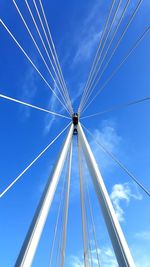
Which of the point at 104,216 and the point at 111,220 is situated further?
the point at 104,216

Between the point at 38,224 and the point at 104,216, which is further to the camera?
the point at 104,216

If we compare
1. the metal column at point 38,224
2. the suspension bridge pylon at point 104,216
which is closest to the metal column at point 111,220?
the suspension bridge pylon at point 104,216

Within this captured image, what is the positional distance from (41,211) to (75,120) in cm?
777

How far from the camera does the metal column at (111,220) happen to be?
551 centimetres

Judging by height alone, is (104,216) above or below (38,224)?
above

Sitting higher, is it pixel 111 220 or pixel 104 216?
pixel 104 216

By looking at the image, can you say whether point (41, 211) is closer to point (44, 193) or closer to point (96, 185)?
point (44, 193)

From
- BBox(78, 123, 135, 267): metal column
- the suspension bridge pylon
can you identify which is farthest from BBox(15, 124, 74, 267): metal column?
BBox(78, 123, 135, 267): metal column

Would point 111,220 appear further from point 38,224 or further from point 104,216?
point 38,224

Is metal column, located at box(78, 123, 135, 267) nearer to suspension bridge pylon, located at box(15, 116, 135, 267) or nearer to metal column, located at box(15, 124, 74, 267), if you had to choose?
suspension bridge pylon, located at box(15, 116, 135, 267)

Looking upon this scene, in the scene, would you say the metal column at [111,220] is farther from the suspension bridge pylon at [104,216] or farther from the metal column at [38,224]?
the metal column at [38,224]

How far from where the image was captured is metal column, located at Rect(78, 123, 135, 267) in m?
5.51

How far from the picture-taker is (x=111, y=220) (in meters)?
6.54

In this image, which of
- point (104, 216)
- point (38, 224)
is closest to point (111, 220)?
point (104, 216)
